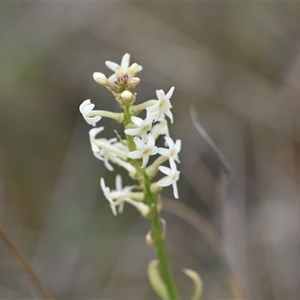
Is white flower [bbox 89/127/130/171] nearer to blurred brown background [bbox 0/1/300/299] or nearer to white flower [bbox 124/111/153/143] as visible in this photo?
white flower [bbox 124/111/153/143]

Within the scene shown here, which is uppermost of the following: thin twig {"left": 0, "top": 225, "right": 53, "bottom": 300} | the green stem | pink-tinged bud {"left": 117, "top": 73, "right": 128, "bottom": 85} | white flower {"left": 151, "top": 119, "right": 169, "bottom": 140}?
pink-tinged bud {"left": 117, "top": 73, "right": 128, "bottom": 85}

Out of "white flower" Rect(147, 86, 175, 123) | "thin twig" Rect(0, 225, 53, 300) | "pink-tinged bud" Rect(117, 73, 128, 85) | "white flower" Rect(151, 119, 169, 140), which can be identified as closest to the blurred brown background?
"thin twig" Rect(0, 225, 53, 300)

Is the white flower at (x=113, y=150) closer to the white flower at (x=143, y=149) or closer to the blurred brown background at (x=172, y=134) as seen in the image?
the white flower at (x=143, y=149)

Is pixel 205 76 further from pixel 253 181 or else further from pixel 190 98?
pixel 253 181

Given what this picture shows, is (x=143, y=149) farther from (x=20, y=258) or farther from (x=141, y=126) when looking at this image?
(x=20, y=258)

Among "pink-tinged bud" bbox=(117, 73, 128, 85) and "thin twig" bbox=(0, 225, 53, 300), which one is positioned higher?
"pink-tinged bud" bbox=(117, 73, 128, 85)

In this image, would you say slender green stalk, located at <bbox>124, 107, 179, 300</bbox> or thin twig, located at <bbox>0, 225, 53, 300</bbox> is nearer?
slender green stalk, located at <bbox>124, 107, 179, 300</bbox>

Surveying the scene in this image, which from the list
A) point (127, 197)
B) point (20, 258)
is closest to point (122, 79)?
point (127, 197)

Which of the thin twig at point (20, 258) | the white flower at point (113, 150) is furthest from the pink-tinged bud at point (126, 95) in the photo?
the thin twig at point (20, 258)
